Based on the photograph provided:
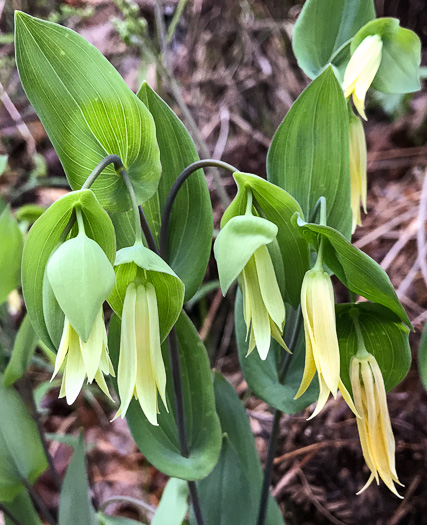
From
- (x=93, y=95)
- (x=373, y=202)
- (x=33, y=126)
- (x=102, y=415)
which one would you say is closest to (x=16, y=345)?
(x=93, y=95)

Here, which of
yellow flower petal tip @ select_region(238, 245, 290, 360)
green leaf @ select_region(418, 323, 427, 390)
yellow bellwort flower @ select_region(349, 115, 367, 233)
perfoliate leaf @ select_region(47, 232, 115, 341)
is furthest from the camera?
yellow bellwort flower @ select_region(349, 115, 367, 233)

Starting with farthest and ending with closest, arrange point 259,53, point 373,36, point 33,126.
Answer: point 33,126, point 259,53, point 373,36

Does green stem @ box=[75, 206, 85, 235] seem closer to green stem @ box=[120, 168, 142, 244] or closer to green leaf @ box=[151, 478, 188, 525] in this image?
green stem @ box=[120, 168, 142, 244]

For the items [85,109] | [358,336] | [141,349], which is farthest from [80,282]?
[358,336]

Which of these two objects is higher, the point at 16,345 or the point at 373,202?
the point at 16,345

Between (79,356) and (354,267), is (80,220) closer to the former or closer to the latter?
(79,356)

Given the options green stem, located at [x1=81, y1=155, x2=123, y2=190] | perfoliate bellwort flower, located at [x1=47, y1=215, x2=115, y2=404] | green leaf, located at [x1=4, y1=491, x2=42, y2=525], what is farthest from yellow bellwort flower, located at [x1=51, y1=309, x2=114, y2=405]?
green leaf, located at [x1=4, y1=491, x2=42, y2=525]

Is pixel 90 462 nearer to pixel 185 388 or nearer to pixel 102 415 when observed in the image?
pixel 102 415
